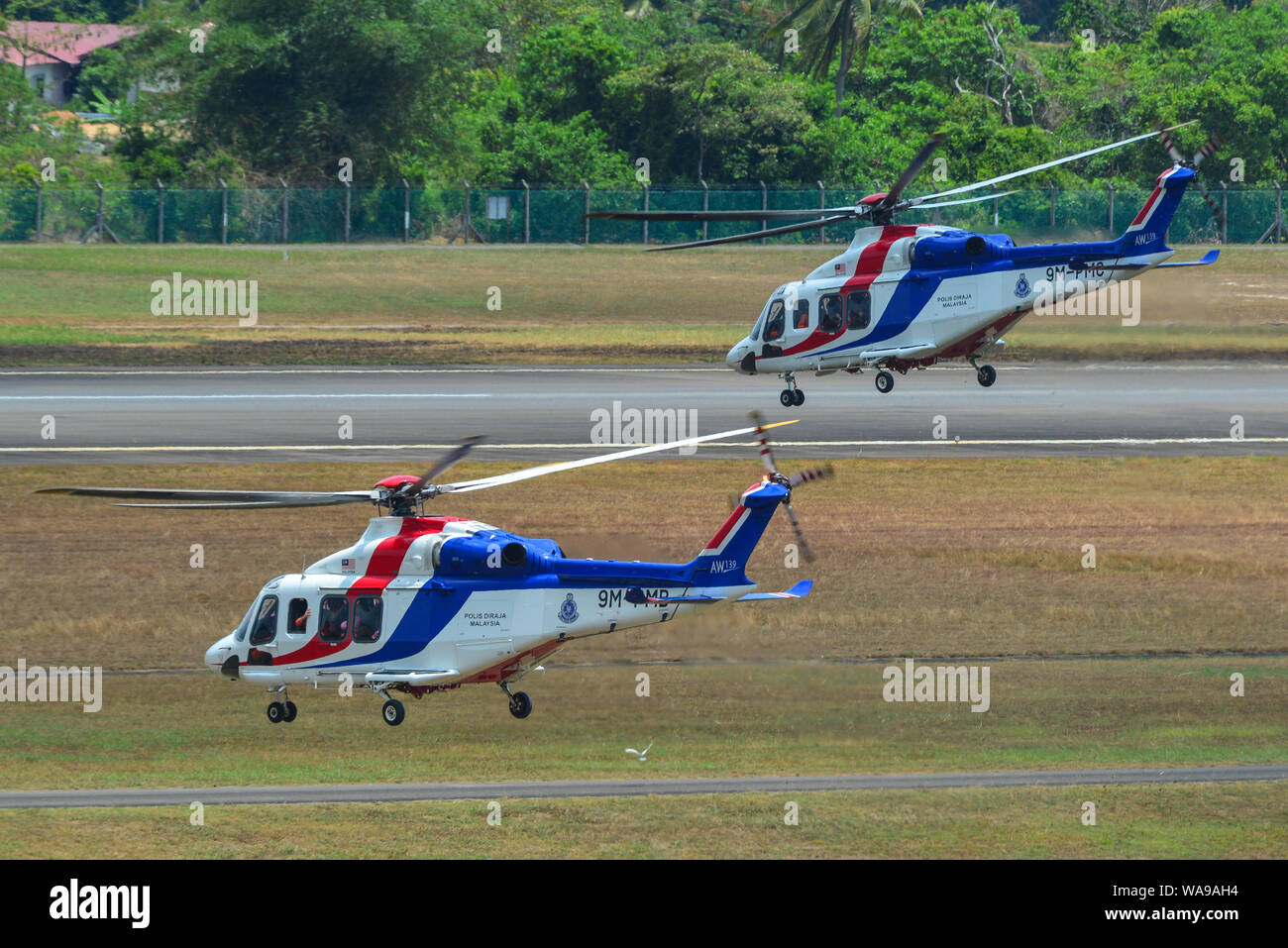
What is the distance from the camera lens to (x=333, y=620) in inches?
1517

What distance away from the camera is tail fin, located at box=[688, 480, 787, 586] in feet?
129

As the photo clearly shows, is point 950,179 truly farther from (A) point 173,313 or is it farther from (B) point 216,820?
(B) point 216,820

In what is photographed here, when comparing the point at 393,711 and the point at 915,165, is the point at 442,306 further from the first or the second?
the point at 393,711

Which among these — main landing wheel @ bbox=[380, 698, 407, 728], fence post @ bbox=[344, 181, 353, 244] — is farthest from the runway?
fence post @ bbox=[344, 181, 353, 244]

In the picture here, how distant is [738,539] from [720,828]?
21183 mm

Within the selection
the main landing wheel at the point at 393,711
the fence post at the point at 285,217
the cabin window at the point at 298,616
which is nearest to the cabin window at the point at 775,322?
the cabin window at the point at 298,616

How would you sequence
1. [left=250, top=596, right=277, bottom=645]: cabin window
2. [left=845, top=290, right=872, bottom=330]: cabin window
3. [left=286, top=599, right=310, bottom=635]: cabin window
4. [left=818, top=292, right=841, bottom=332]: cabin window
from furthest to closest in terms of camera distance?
1. [left=818, top=292, right=841, bottom=332]: cabin window
2. [left=845, top=290, right=872, bottom=330]: cabin window
3. [left=250, top=596, right=277, bottom=645]: cabin window
4. [left=286, top=599, right=310, bottom=635]: cabin window

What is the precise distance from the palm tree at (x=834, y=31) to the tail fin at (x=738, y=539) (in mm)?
71852

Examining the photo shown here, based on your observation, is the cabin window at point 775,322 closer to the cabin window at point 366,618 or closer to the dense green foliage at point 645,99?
the cabin window at point 366,618

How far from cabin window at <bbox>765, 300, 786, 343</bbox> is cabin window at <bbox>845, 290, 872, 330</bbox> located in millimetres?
2001

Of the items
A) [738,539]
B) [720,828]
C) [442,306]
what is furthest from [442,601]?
[442,306]

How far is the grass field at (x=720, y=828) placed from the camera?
56125 mm

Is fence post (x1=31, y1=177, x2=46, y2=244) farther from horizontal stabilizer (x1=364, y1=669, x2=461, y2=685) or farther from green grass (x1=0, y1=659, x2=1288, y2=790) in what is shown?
horizontal stabilizer (x1=364, y1=669, x2=461, y2=685)
